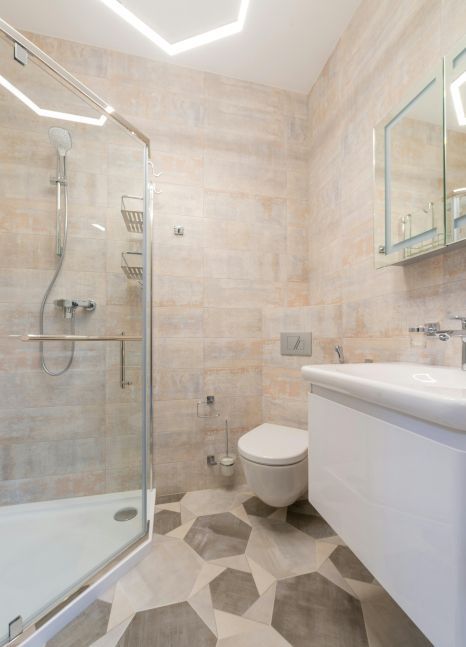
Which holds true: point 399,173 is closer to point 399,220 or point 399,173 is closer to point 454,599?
point 399,220

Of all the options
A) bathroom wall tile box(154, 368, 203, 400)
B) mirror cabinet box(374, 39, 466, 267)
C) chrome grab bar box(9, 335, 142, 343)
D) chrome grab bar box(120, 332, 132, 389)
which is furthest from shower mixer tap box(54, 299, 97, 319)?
mirror cabinet box(374, 39, 466, 267)

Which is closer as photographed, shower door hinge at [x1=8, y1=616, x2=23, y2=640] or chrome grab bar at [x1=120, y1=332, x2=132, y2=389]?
shower door hinge at [x1=8, y1=616, x2=23, y2=640]

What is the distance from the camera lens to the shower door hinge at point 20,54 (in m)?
1.17

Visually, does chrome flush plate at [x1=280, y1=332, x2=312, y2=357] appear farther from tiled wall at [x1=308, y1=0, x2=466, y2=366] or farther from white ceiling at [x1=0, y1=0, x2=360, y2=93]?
white ceiling at [x1=0, y1=0, x2=360, y2=93]

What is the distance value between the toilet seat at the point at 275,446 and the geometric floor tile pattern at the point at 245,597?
1.29ft

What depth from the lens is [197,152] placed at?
1963mm

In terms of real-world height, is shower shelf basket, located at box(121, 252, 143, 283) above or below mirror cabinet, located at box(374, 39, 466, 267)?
below

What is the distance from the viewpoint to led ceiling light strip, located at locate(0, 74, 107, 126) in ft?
4.52

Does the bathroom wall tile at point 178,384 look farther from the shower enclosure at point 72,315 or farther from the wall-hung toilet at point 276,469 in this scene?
the wall-hung toilet at point 276,469

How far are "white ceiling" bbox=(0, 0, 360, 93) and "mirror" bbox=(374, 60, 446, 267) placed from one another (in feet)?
2.85

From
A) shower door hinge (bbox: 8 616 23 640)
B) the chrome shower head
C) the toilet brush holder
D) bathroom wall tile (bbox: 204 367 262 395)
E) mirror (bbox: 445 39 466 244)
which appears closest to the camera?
shower door hinge (bbox: 8 616 23 640)

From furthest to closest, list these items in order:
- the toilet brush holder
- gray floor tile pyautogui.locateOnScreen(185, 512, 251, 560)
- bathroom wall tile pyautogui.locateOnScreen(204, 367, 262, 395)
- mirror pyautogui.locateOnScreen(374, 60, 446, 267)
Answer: bathroom wall tile pyautogui.locateOnScreen(204, 367, 262, 395) < the toilet brush holder < gray floor tile pyautogui.locateOnScreen(185, 512, 251, 560) < mirror pyautogui.locateOnScreen(374, 60, 446, 267)

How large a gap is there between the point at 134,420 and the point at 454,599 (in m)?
1.38

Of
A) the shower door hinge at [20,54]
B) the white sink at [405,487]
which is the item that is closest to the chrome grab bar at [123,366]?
the white sink at [405,487]
